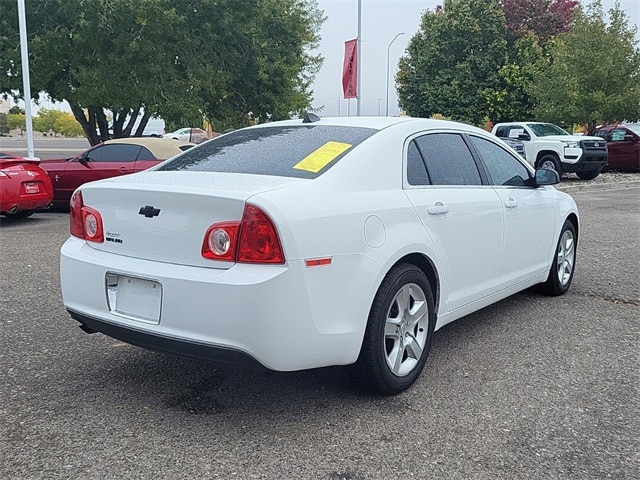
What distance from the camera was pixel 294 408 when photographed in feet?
11.1

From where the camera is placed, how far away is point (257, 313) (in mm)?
2859

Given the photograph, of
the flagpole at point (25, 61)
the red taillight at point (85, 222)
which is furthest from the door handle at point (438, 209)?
the flagpole at point (25, 61)

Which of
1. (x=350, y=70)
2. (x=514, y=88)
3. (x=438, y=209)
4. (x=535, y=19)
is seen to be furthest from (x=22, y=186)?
(x=535, y=19)

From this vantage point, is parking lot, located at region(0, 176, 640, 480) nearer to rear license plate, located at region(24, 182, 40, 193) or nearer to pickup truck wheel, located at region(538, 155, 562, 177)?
rear license plate, located at region(24, 182, 40, 193)

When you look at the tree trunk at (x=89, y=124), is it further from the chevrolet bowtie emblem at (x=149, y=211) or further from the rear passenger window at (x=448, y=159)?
the chevrolet bowtie emblem at (x=149, y=211)

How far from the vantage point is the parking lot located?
2816mm

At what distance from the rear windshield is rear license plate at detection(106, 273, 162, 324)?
0.77m

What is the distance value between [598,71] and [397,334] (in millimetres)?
21559

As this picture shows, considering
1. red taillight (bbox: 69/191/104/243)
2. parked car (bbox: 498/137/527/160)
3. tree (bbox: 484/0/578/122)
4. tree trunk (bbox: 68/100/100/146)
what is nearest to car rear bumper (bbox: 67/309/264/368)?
red taillight (bbox: 69/191/104/243)

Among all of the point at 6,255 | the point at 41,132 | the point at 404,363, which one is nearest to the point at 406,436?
the point at 404,363

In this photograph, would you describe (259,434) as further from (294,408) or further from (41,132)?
(41,132)

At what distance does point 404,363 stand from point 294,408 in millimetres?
678

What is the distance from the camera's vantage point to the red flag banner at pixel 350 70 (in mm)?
17078

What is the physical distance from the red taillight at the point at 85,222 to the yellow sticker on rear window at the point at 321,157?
1.11m
